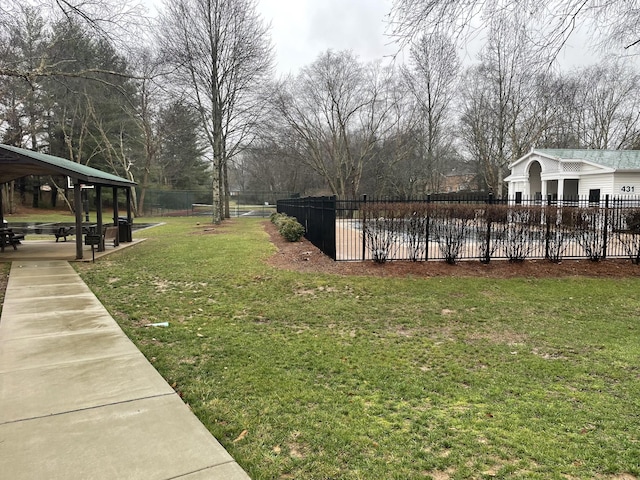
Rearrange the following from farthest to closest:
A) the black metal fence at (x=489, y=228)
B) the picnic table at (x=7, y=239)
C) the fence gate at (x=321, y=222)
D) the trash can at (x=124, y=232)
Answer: the trash can at (x=124, y=232)
the picnic table at (x=7, y=239)
the fence gate at (x=321, y=222)
the black metal fence at (x=489, y=228)

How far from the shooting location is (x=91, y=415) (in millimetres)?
2900

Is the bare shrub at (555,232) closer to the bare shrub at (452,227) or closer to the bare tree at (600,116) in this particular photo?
the bare shrub at (452,227)

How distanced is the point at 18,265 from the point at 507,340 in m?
10.5

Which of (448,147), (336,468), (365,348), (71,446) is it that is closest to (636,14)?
(365,348)

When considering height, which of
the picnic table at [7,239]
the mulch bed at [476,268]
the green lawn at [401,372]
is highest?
the picnic table at [7,239]

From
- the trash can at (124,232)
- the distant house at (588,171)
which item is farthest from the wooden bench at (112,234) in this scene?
the distant house at (588,171)

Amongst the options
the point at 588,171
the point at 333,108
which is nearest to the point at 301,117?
the point at 333,108

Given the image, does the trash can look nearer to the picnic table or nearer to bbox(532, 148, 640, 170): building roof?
the picnic table

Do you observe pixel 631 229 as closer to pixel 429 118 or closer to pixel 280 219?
pixel 280 219

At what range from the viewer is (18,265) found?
9578mm

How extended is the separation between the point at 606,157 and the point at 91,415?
2450 centimetres

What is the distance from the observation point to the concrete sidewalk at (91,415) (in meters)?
2.33

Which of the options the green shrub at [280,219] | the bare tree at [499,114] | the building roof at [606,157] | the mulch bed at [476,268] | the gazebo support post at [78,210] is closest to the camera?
the mulch bed at [476,268]

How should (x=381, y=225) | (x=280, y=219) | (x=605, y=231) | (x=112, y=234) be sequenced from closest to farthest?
(x=381, y=225), (x=605, y=231), (x=112, y=234), (x=280, y=219)
